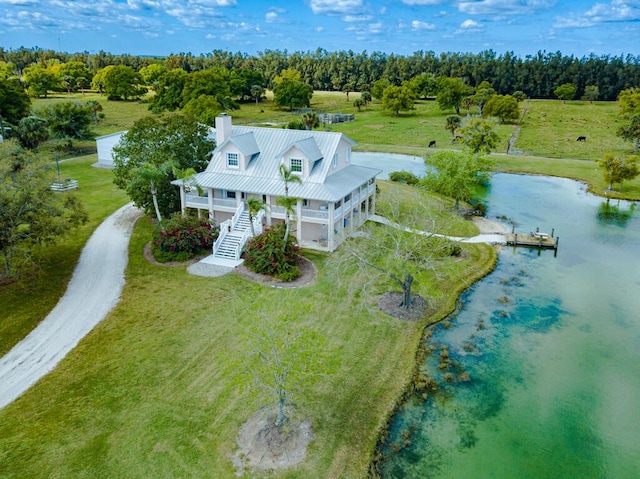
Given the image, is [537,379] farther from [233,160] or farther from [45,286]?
[45,286]

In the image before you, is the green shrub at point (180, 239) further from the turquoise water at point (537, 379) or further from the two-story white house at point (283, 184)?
the turquoise water at point (537, 379)

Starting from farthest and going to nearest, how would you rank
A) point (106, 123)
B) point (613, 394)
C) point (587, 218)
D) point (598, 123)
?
point (598, 123), point (106, 123), point (587, 218), point (613, 394)

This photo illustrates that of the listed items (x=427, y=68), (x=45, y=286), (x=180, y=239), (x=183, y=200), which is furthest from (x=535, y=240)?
(x=427, y=68)

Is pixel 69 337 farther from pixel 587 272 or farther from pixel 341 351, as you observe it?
pixel 587 272

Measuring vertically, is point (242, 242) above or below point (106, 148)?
below

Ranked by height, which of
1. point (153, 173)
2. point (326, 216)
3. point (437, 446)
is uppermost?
point (153, 173)

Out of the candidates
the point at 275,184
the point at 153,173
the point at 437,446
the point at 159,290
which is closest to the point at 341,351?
the point at 437,446
